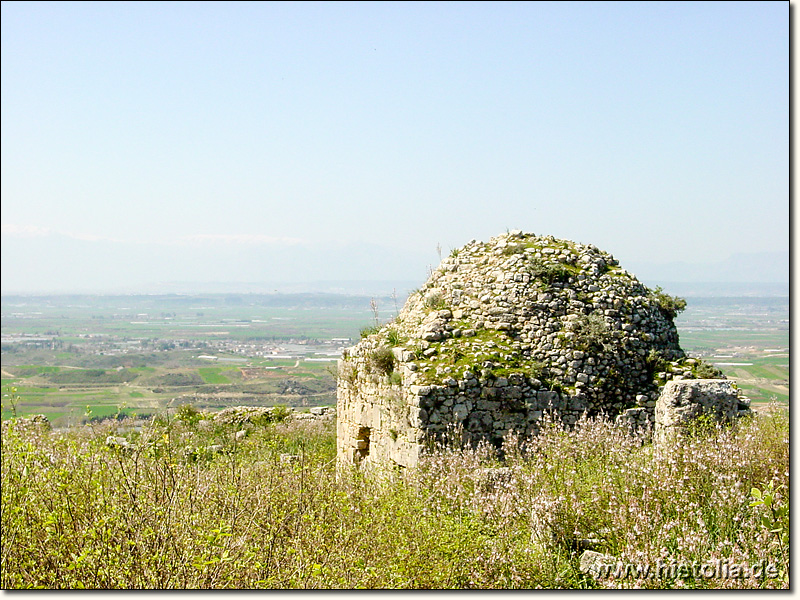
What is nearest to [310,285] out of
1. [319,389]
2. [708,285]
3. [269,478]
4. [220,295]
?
[220,295]

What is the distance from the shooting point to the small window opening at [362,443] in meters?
11.3

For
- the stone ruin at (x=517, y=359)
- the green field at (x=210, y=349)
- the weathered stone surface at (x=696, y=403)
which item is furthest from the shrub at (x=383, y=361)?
the weathered stone surface at (x=696, y=403)

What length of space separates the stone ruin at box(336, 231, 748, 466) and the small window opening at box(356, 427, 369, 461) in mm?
16

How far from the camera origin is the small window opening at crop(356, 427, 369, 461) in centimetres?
1127

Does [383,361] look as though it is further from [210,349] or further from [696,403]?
[210,349]

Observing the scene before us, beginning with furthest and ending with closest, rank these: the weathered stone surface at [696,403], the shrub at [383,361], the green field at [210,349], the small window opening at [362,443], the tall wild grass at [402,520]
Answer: the green field at [210,349], the small window opening at [362,443], the shrub at [383,361], the weathered stone surface at [696,403], the tall wild grass at [402,520]

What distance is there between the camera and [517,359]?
406 inches

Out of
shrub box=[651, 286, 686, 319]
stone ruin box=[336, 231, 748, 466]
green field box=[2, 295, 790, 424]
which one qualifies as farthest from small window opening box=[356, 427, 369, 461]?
shrub box=[651, 286, 686, 319]

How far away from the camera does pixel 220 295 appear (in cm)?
4725

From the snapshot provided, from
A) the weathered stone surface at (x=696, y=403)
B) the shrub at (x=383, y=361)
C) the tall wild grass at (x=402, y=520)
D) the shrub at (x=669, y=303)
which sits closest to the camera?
the tall wild grass at (x=402, y=520)

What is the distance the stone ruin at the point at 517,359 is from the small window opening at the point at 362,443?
2 centimetres

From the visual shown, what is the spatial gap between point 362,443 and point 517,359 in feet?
9.37

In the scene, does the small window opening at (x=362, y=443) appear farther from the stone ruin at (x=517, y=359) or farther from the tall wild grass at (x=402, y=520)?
the tall wild grass at (x=402, y=520)

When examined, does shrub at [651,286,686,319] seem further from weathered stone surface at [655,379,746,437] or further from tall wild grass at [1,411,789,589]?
tall wild grass at [1,411,789,589]
